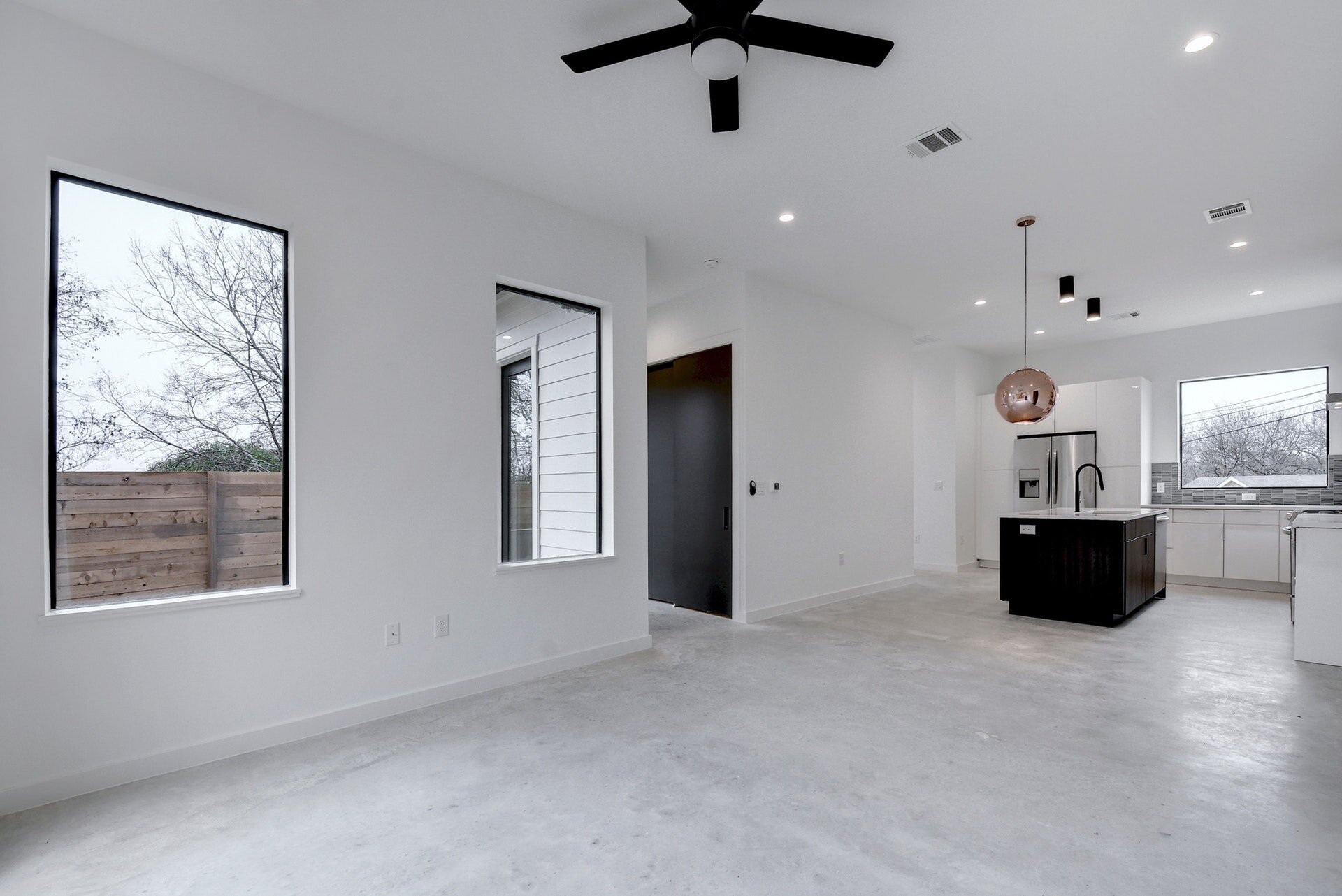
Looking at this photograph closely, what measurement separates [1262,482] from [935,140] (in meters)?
6.38

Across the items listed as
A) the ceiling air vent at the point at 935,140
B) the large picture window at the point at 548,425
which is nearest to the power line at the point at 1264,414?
the ceiling air vent at the point at 935,140

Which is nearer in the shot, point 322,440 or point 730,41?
point 730,41

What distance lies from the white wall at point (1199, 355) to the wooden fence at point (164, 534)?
8115 mm

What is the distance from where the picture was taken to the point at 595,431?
4297mm

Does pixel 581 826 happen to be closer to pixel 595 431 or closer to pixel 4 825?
pixel 4 825

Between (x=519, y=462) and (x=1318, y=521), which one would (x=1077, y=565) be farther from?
(x=519, y=462)

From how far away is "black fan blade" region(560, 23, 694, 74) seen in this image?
215 cm

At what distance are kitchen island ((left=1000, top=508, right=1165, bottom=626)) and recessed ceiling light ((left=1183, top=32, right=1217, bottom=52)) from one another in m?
3.37

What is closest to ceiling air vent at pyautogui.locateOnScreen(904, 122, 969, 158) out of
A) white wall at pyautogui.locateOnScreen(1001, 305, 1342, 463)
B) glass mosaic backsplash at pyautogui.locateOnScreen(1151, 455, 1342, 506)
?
white wall at pyautogui.locateOnScreen(1001, 305, 1342, 463)

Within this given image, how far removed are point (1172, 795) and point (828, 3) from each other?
314cm

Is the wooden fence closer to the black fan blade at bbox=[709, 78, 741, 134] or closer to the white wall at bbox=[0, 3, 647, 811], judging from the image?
the white wall at bbox=[0, 3, 647, 811]

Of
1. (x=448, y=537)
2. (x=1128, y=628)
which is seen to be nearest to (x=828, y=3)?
(x=448, y=537)

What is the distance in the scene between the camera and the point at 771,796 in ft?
7.70

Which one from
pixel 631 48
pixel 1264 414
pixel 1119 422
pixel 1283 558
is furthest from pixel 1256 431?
pixel 631 48
